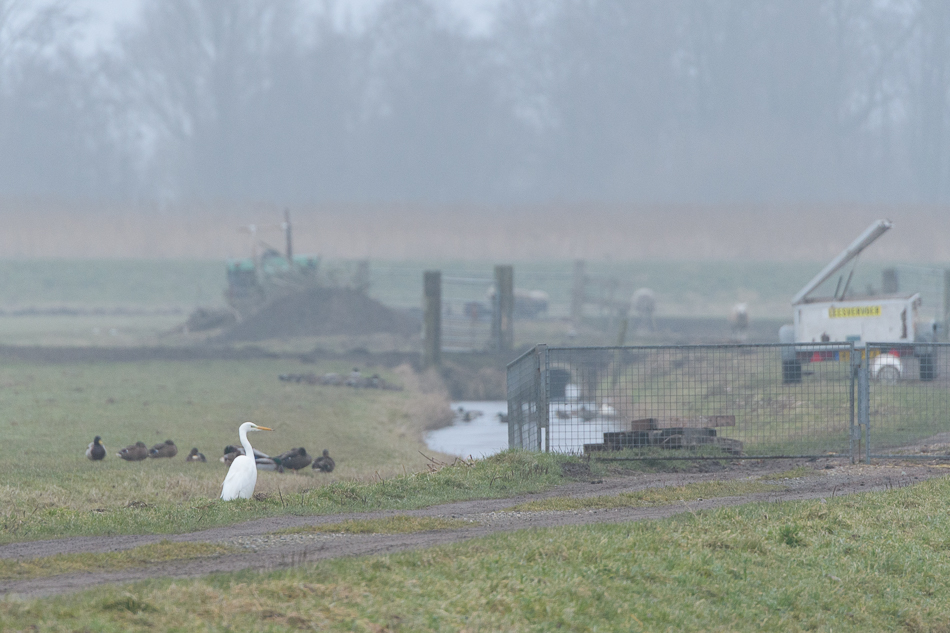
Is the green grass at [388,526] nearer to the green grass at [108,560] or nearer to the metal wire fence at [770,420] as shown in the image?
the green grass at [108,560]

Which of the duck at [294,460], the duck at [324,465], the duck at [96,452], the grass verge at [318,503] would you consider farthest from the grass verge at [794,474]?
the duck at [96,452]

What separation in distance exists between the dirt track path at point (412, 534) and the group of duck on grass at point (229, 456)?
16.0ft

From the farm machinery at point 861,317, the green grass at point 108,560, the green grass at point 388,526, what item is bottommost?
the green grass at point 108,560

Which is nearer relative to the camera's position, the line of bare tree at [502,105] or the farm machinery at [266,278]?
the farm machinery at [266,278]

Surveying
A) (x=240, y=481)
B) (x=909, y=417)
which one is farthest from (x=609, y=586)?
(x=909, y=417)

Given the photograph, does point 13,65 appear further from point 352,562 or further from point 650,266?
point 352,562

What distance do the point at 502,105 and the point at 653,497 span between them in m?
91.2

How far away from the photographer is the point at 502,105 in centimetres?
10012

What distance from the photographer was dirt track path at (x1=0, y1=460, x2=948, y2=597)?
790 centimetres

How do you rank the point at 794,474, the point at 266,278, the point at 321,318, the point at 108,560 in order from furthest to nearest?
the point at 266,278 < the point at 321,318 < the point at 794,474 < the point at 108,560

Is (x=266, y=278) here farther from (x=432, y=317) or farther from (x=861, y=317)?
(x=861, y=317)

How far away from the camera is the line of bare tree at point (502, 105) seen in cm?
9062

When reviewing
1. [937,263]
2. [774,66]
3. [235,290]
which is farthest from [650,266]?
[774,66]

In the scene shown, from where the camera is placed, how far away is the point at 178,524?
991cm
